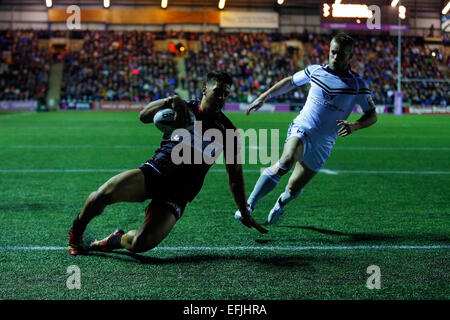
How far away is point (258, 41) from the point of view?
46.7 meters

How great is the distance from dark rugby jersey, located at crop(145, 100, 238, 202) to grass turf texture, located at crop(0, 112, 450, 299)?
0.61 metres

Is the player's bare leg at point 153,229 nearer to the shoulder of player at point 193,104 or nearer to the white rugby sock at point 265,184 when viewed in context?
the shoulder of player at point 193,104

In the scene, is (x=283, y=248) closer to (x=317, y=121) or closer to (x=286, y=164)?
(x=286, y=164)

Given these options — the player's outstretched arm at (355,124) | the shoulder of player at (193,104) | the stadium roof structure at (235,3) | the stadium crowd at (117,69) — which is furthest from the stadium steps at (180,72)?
the shoulder of player at (193,104)

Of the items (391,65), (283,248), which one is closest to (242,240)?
(283,248)

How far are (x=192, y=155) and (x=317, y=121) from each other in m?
1.85

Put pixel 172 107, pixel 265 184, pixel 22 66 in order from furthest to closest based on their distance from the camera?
pixel 22 66 → pixel 265 184 → pixel 172 107

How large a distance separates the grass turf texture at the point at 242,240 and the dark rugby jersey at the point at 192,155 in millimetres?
611

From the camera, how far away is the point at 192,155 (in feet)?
14.8

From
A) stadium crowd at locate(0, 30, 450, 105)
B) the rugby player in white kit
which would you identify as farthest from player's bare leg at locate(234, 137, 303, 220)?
stadium crowd at locate(0, 30, 450, 105)

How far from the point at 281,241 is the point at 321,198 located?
2598 mm

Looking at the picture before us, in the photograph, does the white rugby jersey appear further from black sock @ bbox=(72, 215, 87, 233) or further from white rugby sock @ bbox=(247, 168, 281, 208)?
black sock @ bbox=(72, 215, 87, 233)
